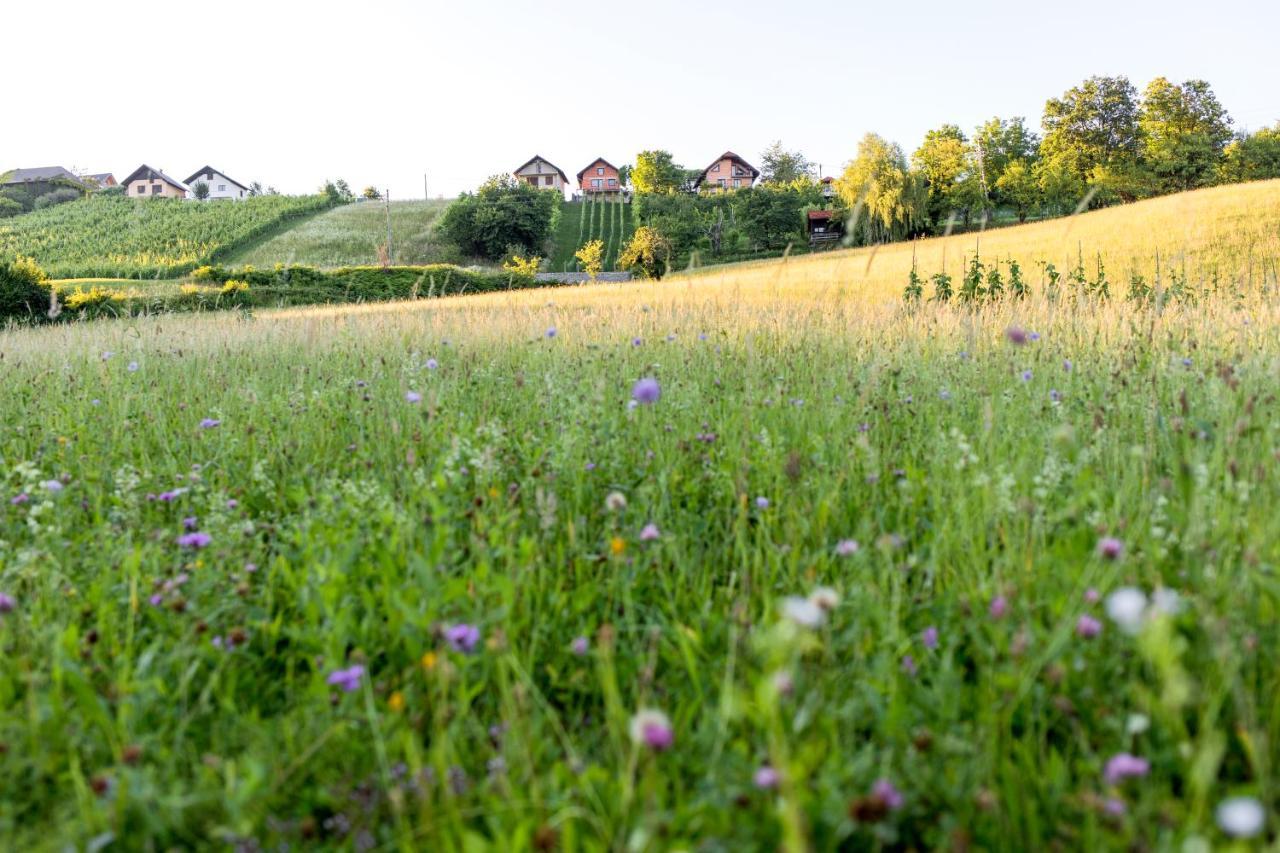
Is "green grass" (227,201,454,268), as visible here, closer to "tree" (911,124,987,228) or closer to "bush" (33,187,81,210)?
"bush" (33,187,81,210)

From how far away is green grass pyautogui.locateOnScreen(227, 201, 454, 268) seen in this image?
A: 53812mm

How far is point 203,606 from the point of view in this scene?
2.00m

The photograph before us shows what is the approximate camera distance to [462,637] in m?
1.61

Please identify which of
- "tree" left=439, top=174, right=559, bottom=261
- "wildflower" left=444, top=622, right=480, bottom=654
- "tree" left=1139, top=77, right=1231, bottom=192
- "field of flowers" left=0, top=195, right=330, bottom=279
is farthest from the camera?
"tree" left=439, top=174, right=559, bottom=261

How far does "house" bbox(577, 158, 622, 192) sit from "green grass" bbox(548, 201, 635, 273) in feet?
91.8

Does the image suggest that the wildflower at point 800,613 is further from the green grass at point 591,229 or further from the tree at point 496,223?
the tree at point 496,223

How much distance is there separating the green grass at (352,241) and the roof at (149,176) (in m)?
48.4

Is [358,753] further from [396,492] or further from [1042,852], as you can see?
[396,492]

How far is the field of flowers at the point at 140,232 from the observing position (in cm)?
4656

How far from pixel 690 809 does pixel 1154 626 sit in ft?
2.22

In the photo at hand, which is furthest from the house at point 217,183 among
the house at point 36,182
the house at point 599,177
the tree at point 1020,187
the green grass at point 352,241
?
the tree at point 1020,187

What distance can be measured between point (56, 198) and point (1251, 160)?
101410 millimetres


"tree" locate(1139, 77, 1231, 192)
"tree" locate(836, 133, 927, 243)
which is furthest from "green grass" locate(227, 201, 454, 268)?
"tree" locate(1139, 77, 1231, 192)

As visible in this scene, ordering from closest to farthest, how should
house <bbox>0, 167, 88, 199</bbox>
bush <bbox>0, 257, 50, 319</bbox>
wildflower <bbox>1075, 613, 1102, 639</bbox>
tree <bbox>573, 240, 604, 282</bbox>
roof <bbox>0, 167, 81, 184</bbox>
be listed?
wildflower <bbox>1075, 613, 1102, 639</bbox>, bush <bbox>0, 257, 50, 319</bbox>, tree <bbox>573, 240, 604, 282</bbox>, house <bbox>0, 167, 88, 199</bbox>, roof <bbox>0, 167, 81, 184</bbox>
